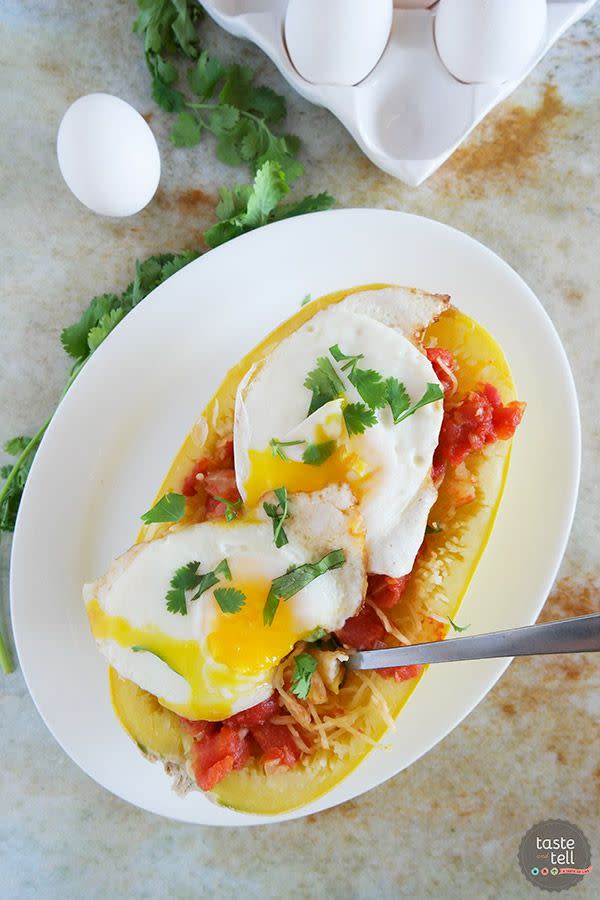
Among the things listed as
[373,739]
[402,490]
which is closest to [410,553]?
[402,490]

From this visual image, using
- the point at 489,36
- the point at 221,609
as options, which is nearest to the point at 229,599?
the point at 221,609

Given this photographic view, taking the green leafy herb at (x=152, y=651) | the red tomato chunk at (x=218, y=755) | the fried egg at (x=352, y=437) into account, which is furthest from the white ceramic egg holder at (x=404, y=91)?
the red tomato chunk at (x=218, y=755)

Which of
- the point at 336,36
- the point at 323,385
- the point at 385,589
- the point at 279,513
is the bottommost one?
the point at 385,589

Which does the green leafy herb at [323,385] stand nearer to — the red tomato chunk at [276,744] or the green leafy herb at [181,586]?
the green leafy herb at [181,586]

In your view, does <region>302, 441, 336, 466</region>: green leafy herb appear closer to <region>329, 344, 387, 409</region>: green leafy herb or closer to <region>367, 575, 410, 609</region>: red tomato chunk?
<region>329, 344, 387, 409</region>: green leafy herb

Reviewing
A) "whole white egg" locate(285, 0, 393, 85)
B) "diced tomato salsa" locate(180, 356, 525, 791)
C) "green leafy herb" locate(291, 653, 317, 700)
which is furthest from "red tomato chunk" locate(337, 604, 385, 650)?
"whole white egg" locate(285, 0, 393, 85)

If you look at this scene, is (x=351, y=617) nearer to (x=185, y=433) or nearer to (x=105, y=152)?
(x=185, y=433)
